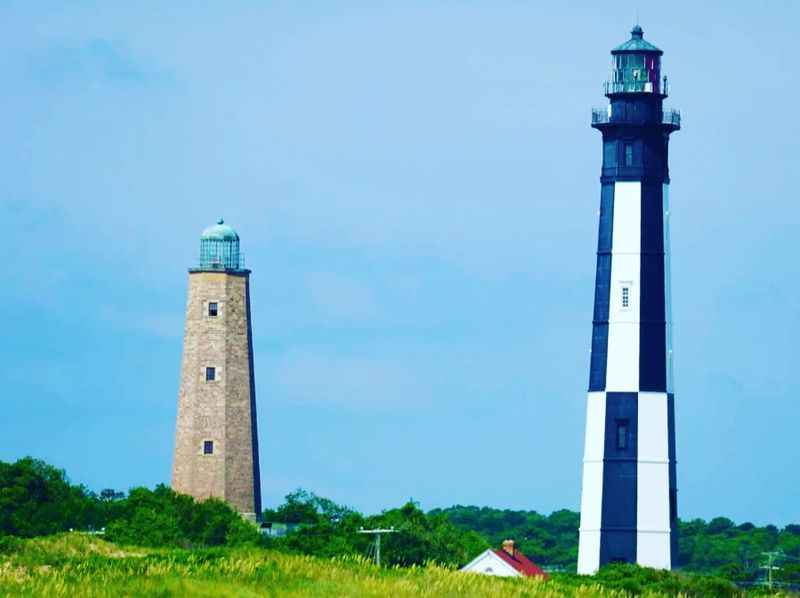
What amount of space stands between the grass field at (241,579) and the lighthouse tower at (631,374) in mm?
21322

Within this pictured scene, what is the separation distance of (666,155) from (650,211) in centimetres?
244

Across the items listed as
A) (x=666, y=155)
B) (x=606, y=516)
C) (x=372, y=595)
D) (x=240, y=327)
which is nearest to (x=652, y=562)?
(x=606, y=516)

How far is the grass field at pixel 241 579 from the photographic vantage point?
4825 cm

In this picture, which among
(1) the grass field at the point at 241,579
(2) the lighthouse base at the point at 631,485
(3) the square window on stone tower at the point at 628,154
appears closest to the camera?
(1) the grass field at the point at 241,579

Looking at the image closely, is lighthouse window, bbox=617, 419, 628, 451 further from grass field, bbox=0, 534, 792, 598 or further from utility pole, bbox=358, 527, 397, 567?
grass field, bbox=0, 534, 792, 598

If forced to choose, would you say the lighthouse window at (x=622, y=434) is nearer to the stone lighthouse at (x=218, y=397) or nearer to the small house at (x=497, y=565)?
the small house at (x=497, y=565)

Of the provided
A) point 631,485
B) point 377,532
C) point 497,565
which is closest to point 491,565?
point 497,565

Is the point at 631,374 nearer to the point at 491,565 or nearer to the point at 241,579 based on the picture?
the point at 491,565

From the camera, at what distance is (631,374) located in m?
80.1

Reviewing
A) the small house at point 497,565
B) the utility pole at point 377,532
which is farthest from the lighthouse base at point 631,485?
the utility pole at point 377,532

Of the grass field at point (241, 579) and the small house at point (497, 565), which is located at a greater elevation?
the small house at point (497, 565)

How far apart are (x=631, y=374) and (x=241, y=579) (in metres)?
30.7

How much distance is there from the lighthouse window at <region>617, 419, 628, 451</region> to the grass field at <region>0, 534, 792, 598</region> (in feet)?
70.8

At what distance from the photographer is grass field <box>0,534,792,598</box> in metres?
48.2
